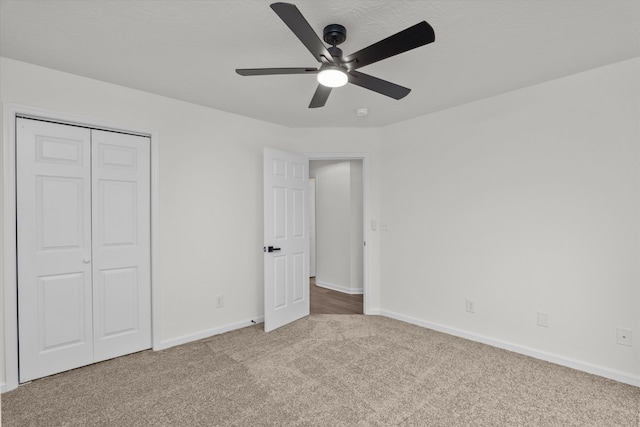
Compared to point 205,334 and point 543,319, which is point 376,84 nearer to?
point 543,319

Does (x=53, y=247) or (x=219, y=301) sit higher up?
(x=53, y=247)

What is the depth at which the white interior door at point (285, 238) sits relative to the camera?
3609mm

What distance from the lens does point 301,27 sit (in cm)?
152

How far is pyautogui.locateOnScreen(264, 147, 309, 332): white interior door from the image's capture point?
3609mm

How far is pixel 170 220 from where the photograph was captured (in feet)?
10.5

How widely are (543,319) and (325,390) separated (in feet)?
6.62

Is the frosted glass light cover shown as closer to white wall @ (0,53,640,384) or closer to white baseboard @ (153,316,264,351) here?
white wall @ (0,53,640,384)

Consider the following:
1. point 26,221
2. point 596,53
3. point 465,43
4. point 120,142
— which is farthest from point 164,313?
point 596,53

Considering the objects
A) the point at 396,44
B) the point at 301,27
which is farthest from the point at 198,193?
the point at 396,44

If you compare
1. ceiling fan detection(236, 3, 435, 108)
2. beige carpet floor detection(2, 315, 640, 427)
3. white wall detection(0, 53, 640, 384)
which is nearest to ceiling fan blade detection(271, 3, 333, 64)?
ceiling fan detection(236, 3, 435, 108)

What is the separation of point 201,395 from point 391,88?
8.11 ft

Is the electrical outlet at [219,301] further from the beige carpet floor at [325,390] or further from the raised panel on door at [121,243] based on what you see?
the raised panel on door at [121,243]

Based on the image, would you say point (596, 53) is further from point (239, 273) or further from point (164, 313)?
point (164, 313)

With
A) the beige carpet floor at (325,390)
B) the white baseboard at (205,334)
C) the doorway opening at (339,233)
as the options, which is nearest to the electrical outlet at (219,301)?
the white baseboard at (205,334)
